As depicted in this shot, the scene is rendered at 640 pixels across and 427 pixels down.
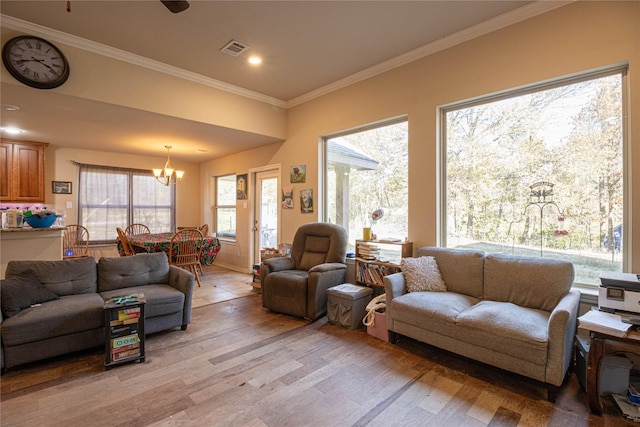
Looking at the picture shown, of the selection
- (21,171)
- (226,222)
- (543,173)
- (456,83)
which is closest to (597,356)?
(543,173)

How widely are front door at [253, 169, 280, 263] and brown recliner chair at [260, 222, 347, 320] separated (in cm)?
138

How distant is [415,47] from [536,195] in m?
2.03

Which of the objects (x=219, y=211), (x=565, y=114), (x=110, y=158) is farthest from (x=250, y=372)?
(x=110, y=158)

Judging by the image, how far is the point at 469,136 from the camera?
3.16 m

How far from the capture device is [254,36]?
305cm

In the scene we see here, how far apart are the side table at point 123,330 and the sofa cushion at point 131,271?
0.61 m

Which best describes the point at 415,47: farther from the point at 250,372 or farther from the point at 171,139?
the point at 171,139

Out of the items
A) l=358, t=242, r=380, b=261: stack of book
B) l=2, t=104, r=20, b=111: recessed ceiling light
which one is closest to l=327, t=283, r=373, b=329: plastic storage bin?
l=358, t=242, r=380, b=261: stack of book

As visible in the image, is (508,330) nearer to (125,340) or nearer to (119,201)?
(125,340)

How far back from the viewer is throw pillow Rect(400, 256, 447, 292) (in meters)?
2.86

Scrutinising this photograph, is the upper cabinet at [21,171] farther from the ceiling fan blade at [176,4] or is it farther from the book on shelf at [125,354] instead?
the ceiling fan blade at [176,4]

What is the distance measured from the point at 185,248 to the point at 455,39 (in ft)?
15.1

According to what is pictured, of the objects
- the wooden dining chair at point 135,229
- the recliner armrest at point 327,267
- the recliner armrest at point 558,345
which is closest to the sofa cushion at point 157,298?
the recliner armrest at point 327,267

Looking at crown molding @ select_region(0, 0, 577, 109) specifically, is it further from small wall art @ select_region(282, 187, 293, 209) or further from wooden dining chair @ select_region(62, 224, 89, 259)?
wooden dining chair @ select_region(62, 224, 89, 259)
